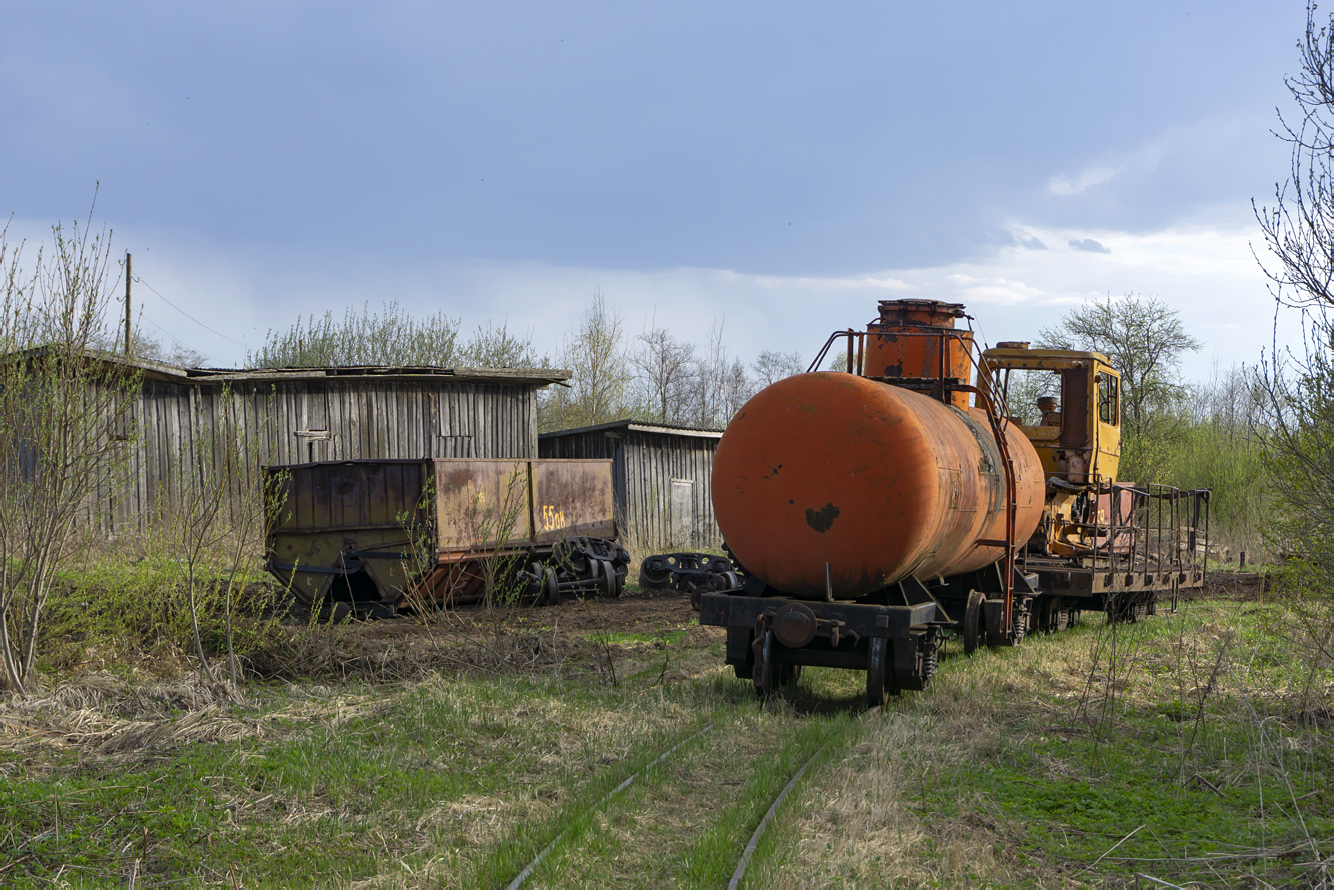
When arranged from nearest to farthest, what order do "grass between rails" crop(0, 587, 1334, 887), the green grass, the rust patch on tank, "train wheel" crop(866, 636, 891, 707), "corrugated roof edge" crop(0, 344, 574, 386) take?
"grass between rails" crop(0, 587, 1334, 887)
the rust patch on tank
"train wheel" crop(866, 636, 891, 707)
the green grass
"corrugated roof edge" crop(0, 344, 574, 386)

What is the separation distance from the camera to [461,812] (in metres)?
5.20

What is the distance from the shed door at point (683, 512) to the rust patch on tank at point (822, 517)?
1732 cm

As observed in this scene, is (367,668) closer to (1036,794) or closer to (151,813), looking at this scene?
(151,813)

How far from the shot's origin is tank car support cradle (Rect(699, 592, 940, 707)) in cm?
745

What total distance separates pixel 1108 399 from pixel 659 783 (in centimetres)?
946

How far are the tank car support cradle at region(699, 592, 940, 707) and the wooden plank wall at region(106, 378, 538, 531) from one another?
12.6m

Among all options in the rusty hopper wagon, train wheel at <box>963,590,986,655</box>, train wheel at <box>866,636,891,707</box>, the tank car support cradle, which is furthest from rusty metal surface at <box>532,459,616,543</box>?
train wheel at <box>866,636,891,707</box>

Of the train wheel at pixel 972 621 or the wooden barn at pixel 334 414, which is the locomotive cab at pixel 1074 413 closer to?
the train wheel at pixel 972 621

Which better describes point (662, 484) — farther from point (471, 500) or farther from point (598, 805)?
point (598, 805)

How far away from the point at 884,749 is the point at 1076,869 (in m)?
1.92

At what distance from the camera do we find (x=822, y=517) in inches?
295

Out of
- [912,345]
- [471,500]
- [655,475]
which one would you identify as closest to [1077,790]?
[912,345]

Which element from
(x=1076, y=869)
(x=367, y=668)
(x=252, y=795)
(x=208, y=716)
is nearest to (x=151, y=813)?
(x=252, y=795)

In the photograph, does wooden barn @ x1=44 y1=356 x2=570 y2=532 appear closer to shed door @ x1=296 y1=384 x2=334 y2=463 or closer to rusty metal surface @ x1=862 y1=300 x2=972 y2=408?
shed door @ x1=296 y1=384 x2=334 y2=463
